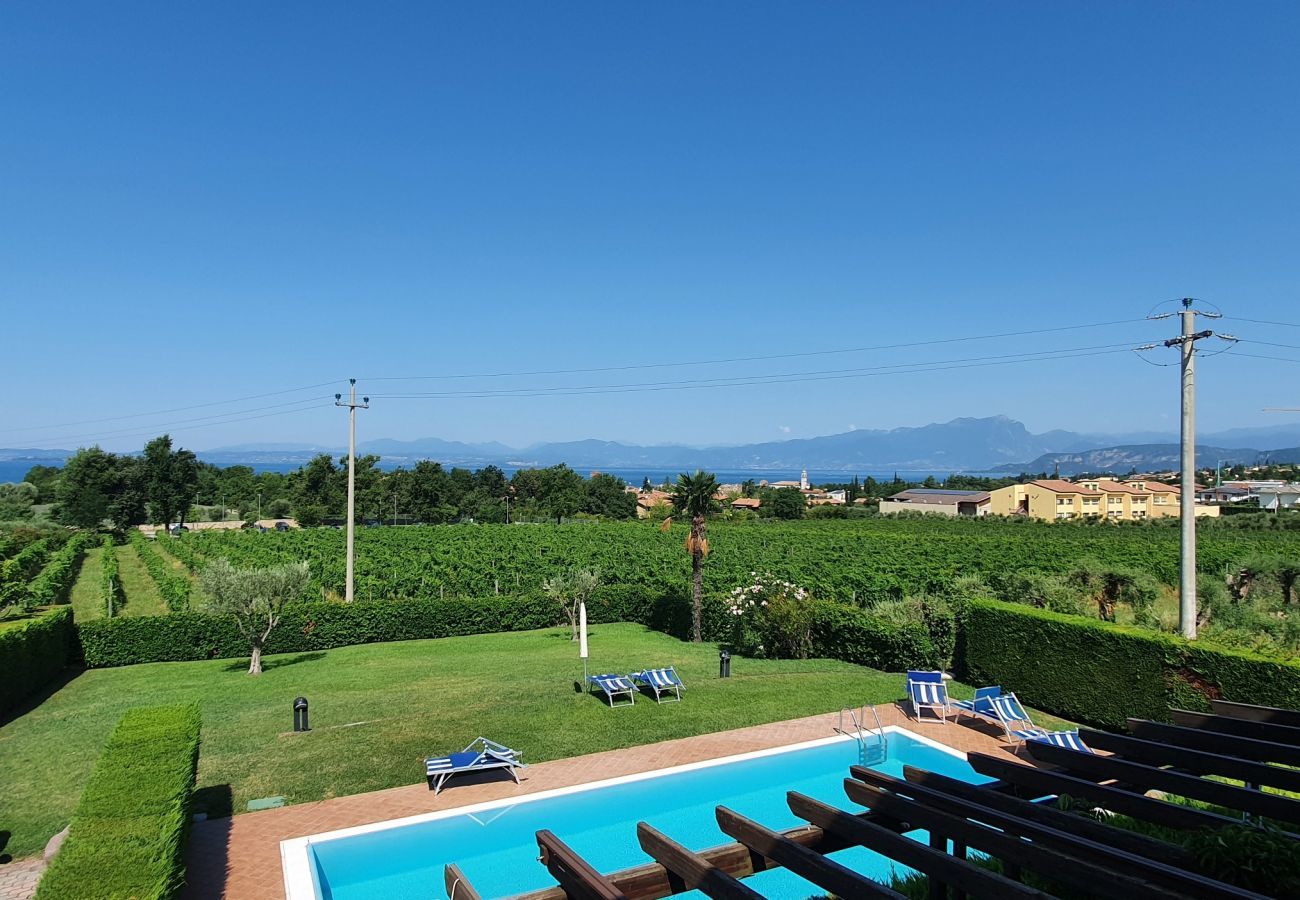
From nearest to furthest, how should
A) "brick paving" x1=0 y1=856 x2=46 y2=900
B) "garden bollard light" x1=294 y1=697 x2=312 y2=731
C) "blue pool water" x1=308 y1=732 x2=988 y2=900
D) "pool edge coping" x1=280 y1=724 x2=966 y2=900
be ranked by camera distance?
"brick paving" x1=0 y1=856 x2=46 y2=900, "pool edge coping" x1=280 y1=724 x2=966 y2=900, "blue pool water" x1=308 y1=732 x2=988 y2=900, "garden bollard light" x1=294 y1=697 x2=312 y2=731

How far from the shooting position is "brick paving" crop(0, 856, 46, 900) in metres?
8.13

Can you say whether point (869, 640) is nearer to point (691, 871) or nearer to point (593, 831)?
point (593, 831)

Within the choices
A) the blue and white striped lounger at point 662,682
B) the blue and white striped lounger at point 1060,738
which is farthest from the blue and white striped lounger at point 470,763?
the blue and white striped lounger at point 1060,738

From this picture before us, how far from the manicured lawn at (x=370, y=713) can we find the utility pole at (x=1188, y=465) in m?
5.80

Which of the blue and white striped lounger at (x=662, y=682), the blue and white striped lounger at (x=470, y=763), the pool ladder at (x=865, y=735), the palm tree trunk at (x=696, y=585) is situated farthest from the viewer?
the palm tree trunk at (x=696, y=585)

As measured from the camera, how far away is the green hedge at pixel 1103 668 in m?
12.4

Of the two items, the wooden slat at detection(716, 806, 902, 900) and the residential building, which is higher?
the wooden slat at detection(716, 806, 902, 900)

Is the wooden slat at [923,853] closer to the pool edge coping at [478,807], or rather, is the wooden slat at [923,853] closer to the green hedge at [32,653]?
the pool edge coping at [478,807]

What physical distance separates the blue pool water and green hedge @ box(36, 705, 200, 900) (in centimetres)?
200

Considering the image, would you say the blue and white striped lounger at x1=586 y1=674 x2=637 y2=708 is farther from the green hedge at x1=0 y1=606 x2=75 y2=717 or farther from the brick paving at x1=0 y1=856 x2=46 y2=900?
the green hedge at x1=0 y1=606 x2=75 y2=717

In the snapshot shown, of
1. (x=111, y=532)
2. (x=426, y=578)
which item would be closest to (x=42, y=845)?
(x=426, y=578)

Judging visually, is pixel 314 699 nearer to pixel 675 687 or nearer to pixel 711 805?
pixel 675 687

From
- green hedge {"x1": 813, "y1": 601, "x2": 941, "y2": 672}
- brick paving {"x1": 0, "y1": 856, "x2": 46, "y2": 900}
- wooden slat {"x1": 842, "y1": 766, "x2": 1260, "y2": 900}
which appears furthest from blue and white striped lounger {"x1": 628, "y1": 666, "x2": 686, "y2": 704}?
wooden slat {"x1": 842, "y1": 766, "x2": 1260, "y2": 900}

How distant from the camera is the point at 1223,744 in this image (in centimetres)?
434
